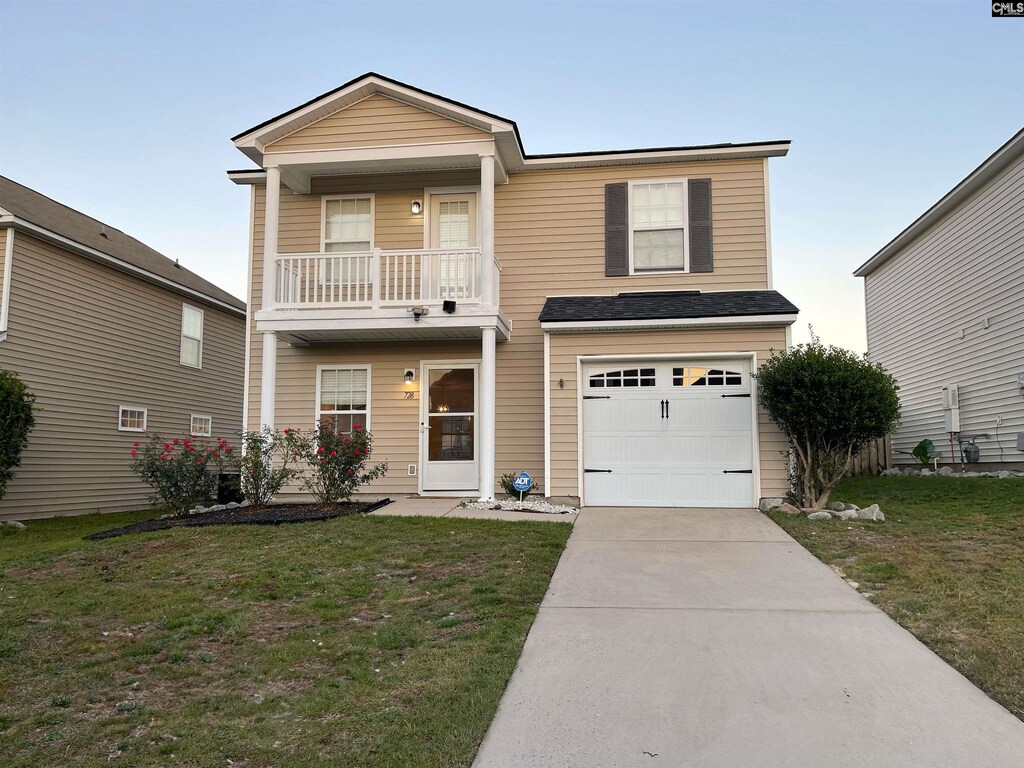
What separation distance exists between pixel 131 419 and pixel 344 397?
18.8 feet

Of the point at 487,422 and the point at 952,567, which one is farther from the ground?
the point at 487,422

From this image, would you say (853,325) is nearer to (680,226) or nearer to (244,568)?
(680,226)

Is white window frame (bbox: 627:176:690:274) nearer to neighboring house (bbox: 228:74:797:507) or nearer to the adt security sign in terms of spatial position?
neighboring house (bbox: 228:74:797:507)

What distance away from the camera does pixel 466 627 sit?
15.9ft

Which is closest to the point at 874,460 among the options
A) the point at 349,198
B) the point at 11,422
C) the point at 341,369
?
the point at 341,369

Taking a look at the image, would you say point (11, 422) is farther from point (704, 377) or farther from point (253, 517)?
point (704, 377)

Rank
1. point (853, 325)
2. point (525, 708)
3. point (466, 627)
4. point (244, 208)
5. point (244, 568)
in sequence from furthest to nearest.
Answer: point (853, 325)
point (244, 208)
point (244, 568)
point (466, 627)
point (525, 708)

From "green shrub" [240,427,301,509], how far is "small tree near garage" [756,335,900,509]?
643 cm

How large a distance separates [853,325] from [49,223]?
852 inches

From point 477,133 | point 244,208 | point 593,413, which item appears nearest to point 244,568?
point 593,413

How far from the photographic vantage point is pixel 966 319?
565 inches

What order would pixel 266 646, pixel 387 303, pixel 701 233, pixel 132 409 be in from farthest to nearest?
pixel 132 409 < pixel 701 233 < pixel 387 303 < pixel 266 646

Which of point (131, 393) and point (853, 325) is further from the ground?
point (853, 325)

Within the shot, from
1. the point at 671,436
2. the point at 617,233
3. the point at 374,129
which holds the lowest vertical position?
the point at 671,436
